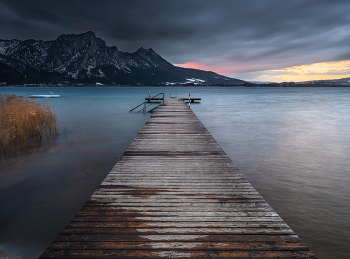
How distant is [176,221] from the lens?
291 cm

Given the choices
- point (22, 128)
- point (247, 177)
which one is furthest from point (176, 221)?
point (22, 128)

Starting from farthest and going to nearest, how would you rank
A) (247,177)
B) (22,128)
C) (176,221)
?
(22,128)
(247,177)
(176,221)

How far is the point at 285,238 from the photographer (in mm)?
2633

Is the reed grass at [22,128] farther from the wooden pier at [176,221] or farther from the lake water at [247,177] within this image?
the wooden pier at [176,221]

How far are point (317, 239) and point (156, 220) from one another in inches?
157

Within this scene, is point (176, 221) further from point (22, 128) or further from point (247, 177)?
point (22, 128)

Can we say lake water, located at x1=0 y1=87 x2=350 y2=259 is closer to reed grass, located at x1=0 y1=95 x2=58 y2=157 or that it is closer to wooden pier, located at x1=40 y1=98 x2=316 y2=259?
reed grass, located at x1=0 y1=95 x2=58 y2=157

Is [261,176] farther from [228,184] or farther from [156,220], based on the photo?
[156,220]

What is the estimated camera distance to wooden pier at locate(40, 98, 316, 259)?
242 centimetres

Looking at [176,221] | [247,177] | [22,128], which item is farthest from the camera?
[22,128]

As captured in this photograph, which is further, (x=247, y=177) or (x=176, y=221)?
(x=247, y=177)

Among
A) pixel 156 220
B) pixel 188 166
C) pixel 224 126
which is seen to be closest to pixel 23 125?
pixel 188 166

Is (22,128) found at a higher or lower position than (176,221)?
lower

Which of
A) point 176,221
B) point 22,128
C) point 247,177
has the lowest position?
point 247,177
